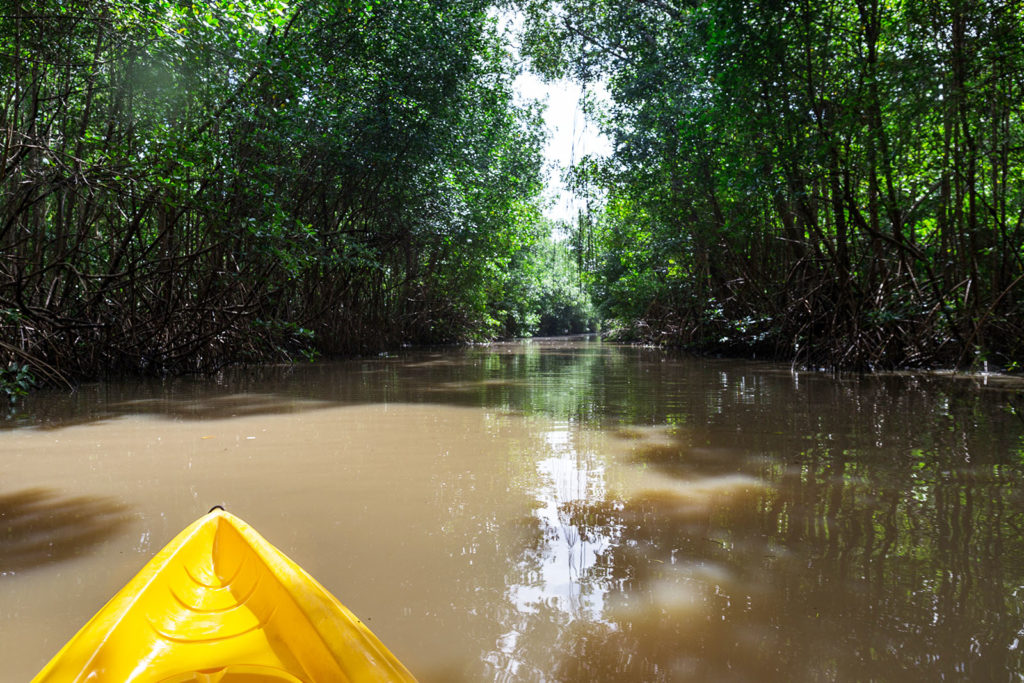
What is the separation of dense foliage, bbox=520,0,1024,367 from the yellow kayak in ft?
17.8

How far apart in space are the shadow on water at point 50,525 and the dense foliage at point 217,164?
339cm

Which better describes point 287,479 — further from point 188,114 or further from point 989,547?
point 188,114

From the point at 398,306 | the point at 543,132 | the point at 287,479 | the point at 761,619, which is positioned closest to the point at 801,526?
the point at 761,619


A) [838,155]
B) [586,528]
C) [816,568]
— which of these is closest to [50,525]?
[586,528]

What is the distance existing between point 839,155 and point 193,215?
8748 mm

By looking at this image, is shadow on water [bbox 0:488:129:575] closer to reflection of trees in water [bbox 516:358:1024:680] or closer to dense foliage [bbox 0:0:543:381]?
reflection of trees in water [bbox 516:358:1024:680]

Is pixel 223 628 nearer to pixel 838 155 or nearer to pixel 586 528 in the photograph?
pixel 586 528

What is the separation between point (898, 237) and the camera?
714 centimetres

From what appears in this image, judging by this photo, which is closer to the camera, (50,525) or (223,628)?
(223,628)

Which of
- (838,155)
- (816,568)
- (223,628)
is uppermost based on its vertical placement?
(838,155)

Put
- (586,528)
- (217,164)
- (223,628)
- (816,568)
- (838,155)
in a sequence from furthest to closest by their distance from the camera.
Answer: (838,155)
(217,164)
(586,528)
(816,568)
(223,628)

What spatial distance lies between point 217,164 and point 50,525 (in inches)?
221

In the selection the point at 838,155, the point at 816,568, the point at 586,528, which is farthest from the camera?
the point at 838,155

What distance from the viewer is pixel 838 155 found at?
714 cm
